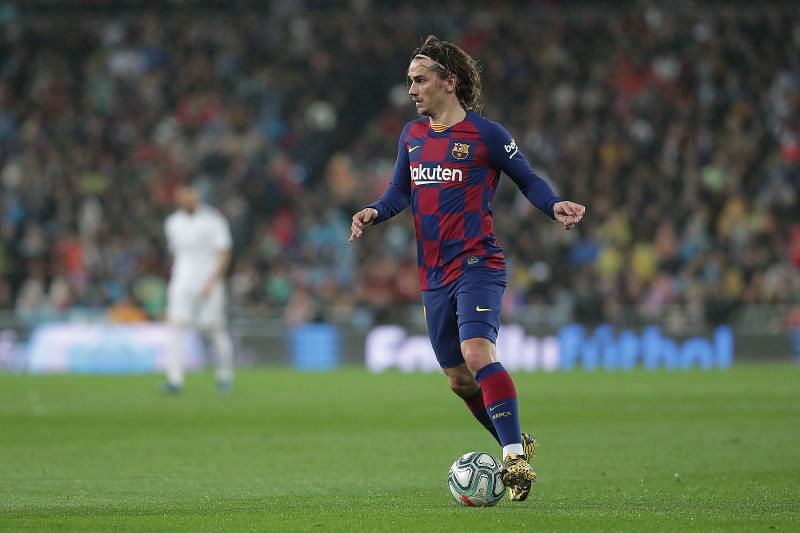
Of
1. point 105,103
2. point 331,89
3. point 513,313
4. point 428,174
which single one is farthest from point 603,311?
point 428,174

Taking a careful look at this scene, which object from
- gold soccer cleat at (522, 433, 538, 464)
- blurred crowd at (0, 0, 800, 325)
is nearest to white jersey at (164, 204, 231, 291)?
blurred crowd at (0, 0, 800, 325)

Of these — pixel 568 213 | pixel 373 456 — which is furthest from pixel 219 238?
pixel 568 213

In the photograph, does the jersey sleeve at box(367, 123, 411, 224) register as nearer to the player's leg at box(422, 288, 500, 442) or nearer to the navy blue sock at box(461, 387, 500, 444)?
the player's leg at box(422, 288, 500, 442)

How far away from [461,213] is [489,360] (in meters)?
0.82

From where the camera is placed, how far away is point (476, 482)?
7254 millimetres

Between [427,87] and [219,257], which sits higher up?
[427,87]

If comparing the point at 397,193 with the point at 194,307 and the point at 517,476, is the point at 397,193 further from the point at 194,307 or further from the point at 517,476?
the point at 194,307

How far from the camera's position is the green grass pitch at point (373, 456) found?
690 centimetres

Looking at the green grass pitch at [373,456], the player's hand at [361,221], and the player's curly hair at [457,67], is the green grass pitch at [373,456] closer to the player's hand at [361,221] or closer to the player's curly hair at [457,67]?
the player's hand at [361,221]

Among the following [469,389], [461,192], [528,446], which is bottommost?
[528,446]

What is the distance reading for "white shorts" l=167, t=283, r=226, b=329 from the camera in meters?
17.7

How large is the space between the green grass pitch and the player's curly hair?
2.24 metres

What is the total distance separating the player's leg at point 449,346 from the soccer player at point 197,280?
9.59m

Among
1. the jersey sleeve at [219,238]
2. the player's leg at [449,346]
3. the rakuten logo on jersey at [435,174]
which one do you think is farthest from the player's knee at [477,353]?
the jersey sleeve at [219,238]
